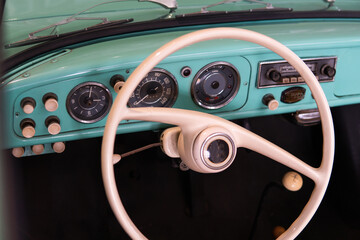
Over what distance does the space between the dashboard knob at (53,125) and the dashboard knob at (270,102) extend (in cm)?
86

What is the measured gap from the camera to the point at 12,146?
1.50m

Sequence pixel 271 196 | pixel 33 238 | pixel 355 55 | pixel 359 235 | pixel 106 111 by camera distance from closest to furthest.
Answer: pixel 106 111 → pixel 355 55 → pixel 33 238 → pixel 359 235 → pixel 271 196

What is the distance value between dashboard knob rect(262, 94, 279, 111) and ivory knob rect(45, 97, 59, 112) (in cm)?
86

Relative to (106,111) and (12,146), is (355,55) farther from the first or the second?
(12,146)

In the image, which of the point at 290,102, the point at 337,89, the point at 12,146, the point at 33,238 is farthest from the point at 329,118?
the point at 33,238

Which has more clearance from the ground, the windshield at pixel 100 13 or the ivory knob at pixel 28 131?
the windshield at pixel 100 13

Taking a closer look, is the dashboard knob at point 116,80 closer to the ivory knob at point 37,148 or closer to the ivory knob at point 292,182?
the ivory knob at point 37,148

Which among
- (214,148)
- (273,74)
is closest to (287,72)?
(273,74)

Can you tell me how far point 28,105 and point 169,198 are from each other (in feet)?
4.02

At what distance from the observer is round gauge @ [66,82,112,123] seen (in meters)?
1.46

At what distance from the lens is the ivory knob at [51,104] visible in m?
1.38

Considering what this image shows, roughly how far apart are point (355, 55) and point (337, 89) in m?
0.17

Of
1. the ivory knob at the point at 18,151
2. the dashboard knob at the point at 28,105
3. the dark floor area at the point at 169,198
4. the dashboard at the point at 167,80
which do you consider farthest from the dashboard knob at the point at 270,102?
the ivory knob at the point at 18,151

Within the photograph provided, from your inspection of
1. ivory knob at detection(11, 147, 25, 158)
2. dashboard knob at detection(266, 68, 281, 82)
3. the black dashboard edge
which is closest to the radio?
dashboard knob at detection(266, 68, 281, 82)
